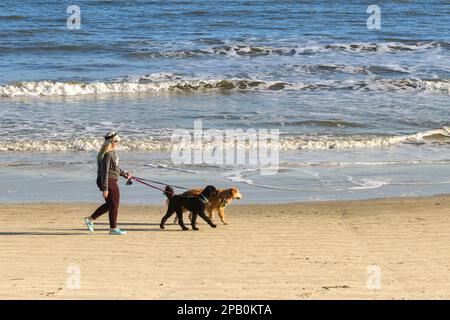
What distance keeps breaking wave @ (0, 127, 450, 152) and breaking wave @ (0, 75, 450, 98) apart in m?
6.51

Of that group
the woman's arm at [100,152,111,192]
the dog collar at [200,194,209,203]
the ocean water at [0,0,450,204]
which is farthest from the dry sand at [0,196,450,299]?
the ocean water at [0,0,450,204]

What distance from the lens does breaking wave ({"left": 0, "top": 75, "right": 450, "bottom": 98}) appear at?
944 inches

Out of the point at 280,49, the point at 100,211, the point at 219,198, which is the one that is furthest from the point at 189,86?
the point at 100,211

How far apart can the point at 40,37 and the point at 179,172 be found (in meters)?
19.3

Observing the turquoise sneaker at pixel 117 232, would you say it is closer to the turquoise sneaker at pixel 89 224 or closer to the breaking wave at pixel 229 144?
the turquoise sneaker at pixel 89 224

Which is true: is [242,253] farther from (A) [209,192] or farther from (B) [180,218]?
(B) [180,218]

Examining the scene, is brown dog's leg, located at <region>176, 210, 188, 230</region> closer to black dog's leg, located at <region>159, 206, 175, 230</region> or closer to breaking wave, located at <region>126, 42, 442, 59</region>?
black dog's leg, located at <region>159, 206, 175, 230</region>

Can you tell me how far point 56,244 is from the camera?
10727 mm

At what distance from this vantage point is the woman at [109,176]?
1104cm

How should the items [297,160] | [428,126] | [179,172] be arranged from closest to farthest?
[179,172]
[297,160]
[428,126]

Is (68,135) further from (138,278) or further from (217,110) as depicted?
(138,278)

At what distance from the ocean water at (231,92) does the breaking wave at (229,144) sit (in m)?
0.04

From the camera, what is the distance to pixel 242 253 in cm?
1028
